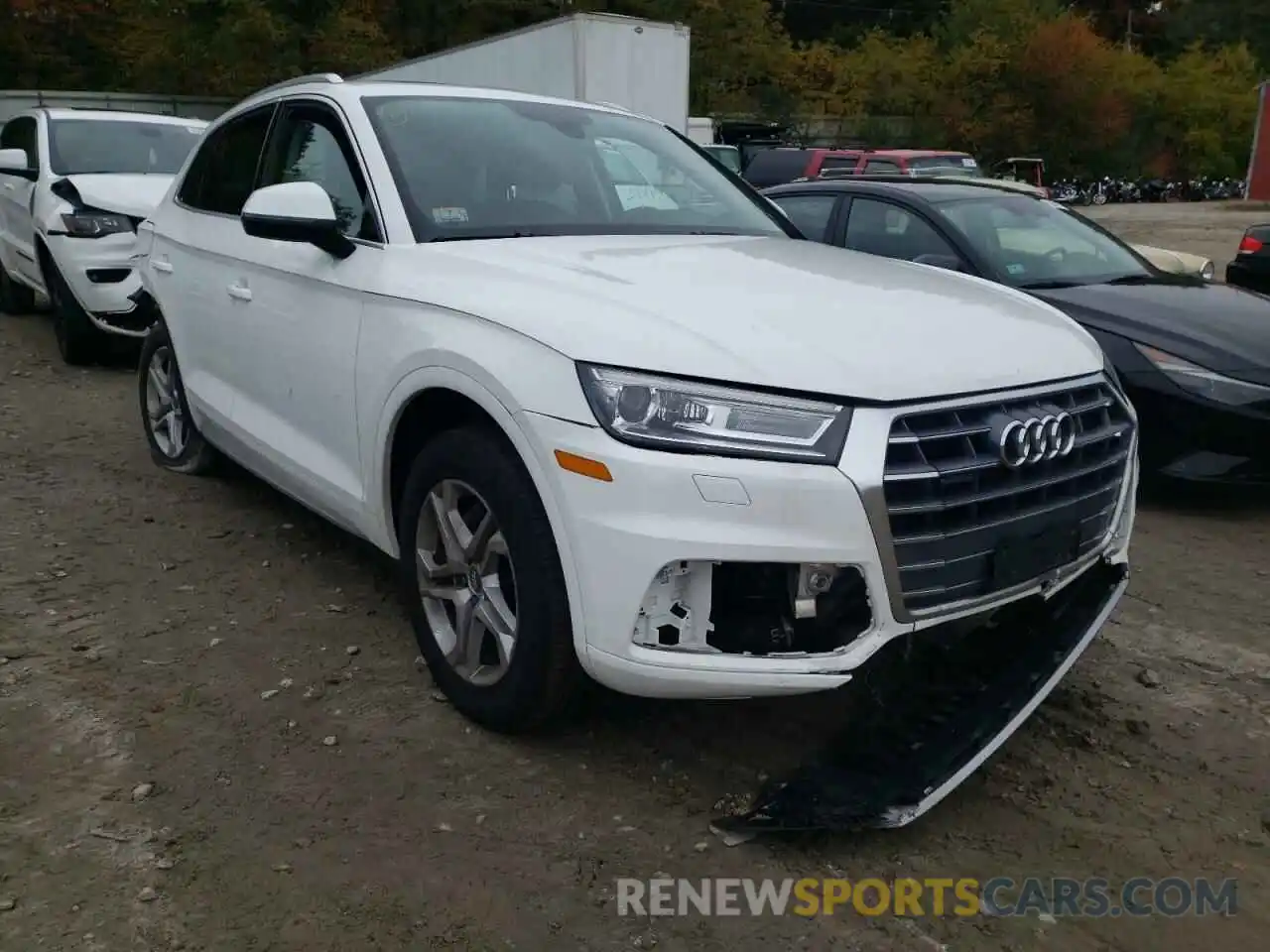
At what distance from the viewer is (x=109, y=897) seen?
2455 millimetres

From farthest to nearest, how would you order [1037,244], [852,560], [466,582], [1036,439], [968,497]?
[1037,244]
[466,582]
[1036,439]
[968,497]
[852,560]

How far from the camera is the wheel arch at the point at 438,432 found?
2602 millimetres

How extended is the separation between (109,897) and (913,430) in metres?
1.99

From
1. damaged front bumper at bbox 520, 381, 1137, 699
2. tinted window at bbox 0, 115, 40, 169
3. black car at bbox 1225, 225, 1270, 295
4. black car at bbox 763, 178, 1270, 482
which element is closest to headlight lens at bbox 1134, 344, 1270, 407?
black car at bbox 763, 178, 1270, 482

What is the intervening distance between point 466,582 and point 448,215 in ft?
3.67

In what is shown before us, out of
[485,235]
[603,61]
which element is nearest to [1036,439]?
[485,235]

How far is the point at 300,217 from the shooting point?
330cm

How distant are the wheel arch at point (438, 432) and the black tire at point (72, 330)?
17.8ft

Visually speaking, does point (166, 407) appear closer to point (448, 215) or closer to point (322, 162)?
point (322, 162)

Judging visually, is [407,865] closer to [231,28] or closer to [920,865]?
[920,865]

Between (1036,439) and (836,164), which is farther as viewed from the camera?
(836,164)

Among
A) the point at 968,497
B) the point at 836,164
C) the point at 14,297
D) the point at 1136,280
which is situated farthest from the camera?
the point at 836,164

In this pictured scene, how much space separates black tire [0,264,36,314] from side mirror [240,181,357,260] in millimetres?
7795

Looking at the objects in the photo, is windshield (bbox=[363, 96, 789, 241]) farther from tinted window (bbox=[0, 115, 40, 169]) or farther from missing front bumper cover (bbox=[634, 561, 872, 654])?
tinted window (bbox=[0, 115, 40, 169])
